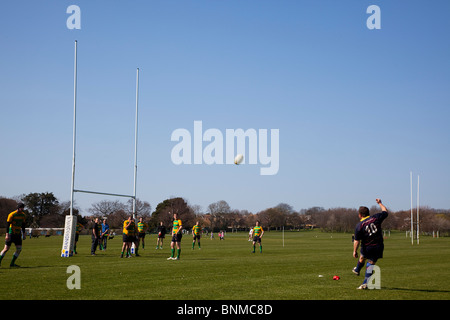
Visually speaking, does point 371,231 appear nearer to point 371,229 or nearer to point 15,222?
point 371,229

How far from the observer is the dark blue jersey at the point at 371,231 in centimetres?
1170

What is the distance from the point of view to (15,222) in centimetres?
1755

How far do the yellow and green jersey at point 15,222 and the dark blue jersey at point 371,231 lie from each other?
43.0 ft

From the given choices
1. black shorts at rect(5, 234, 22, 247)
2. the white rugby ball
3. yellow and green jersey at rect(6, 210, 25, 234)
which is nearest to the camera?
black shorts at rect(5, 234, 22, 247)

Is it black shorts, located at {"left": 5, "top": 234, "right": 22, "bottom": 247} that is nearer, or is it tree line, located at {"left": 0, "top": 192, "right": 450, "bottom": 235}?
black shorts, located at {"left": 5, "top": 234, "right": 22, "bottom": 247}

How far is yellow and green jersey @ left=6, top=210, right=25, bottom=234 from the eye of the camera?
17406 mm

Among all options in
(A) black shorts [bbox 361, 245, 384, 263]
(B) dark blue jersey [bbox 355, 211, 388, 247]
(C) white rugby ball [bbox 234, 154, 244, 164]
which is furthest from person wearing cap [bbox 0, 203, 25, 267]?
(C) white rugby ball [bbox 234, 154, 244, 164]

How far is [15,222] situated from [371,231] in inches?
533

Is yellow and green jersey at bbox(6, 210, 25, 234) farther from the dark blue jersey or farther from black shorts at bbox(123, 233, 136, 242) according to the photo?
the dark blue jersey

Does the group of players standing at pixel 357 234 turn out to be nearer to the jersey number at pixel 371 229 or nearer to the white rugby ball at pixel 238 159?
the jersey number at pixel 371 229

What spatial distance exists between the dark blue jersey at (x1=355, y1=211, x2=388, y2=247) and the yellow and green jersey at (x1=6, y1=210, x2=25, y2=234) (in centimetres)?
1312

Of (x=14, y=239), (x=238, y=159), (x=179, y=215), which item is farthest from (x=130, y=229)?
(x=179, y=215)
